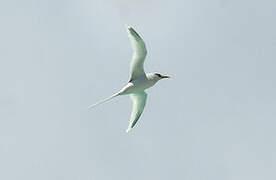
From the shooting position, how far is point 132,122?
9625cm

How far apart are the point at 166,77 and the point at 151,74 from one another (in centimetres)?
237

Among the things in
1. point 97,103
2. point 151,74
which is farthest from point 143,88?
point 97,103

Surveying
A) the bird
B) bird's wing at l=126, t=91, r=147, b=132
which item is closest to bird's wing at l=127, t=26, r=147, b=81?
the bird

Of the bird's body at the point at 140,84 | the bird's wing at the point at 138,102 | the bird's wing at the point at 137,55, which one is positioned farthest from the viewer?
the bird's wing at the point at 138,102

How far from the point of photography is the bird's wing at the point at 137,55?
8894 cm

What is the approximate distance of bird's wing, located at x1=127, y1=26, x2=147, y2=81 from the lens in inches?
3501

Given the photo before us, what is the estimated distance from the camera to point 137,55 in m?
91.6

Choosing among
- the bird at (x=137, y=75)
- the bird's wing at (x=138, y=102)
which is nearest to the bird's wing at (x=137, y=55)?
the bird at (x=137, y=75)

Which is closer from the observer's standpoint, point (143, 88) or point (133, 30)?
point (133, 30)

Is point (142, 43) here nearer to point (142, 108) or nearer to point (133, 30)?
point (133, 30)

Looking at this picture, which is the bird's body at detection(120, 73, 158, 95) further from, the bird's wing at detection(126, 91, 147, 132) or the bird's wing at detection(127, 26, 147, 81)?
the bird's wing at detection(126, 91, 147, 132)

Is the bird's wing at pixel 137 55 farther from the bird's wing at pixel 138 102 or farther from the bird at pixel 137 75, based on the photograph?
the bird's wing at pixel 138 102

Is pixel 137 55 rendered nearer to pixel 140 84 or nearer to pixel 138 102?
pixel 140 84

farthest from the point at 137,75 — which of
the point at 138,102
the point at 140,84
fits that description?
the point at 138,102
